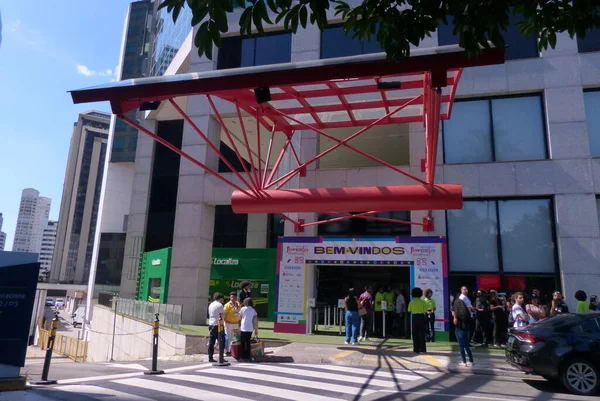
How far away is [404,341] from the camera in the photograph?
52.9 feet

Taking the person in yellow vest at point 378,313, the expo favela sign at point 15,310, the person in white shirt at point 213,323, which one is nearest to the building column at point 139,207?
the person in yellow vest at point 378,313

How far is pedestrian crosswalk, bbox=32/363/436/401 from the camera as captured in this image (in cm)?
784

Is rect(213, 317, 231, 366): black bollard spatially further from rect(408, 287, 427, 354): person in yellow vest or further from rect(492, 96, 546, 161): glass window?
rect(492, 96, 546, 161): glass window

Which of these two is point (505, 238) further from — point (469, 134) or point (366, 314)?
point (366, 314)

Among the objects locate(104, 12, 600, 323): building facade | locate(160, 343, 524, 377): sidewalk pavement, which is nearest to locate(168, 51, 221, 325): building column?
locate(104, 12, 600, 323): building facade

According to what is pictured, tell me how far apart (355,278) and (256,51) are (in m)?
12.5

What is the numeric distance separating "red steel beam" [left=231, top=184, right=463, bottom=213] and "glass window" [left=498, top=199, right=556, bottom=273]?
604 centimetres

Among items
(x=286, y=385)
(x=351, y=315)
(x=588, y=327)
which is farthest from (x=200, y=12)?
(x=351, y=315)

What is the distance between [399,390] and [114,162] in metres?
56.6

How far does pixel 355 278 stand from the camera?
2428cm

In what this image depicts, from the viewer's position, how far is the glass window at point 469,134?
59.9 feet

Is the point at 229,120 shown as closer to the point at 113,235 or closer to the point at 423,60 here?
the point at 423,60

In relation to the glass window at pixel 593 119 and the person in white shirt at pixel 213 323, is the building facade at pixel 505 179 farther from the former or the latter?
the person in white shirt at pixel 213 323

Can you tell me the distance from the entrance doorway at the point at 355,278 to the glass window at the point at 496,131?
7781mm
